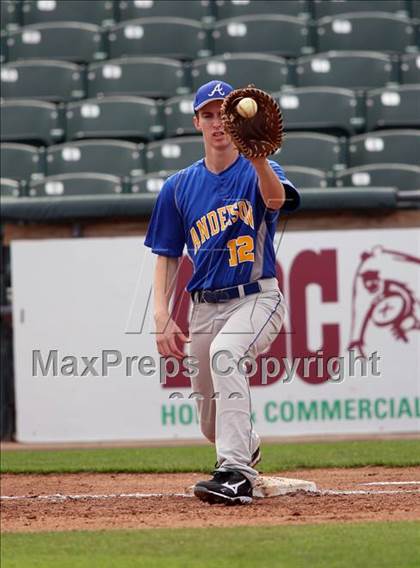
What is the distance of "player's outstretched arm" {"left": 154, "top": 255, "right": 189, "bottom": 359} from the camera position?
5570mm

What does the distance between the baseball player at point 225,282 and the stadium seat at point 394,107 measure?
250 inches

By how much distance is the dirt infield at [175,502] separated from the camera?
5.12m

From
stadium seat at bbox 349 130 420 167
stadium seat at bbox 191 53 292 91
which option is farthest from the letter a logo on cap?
stadium seat at bbox 191 53 292 91

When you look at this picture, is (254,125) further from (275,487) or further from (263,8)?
(263,8)

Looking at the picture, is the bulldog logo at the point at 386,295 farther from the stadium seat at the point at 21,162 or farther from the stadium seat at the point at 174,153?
the stadium seat at the point at 21,162

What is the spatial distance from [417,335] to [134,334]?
2131mm

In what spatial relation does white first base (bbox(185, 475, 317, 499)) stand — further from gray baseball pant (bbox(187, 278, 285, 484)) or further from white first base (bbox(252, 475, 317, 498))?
gray baseball pant (bbox(187, 278, 285, 484))

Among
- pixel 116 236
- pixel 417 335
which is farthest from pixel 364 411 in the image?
pixel 116 236

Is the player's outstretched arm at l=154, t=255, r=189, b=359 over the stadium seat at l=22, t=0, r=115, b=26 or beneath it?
beneath

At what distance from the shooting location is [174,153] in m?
Answer: 11.2

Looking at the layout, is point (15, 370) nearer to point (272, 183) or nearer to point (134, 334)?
point (134, 334)

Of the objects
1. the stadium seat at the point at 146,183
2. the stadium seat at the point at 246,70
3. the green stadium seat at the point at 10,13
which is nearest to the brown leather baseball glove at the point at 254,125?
the stadium seat at the point at 146,183

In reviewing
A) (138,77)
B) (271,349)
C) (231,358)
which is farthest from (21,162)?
(231,358)

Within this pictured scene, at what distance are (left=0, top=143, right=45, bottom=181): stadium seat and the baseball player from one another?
231 inches
